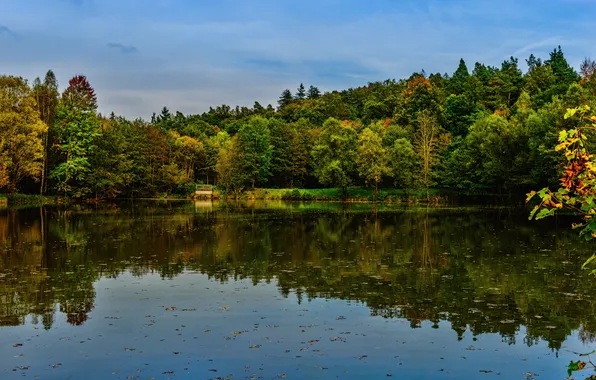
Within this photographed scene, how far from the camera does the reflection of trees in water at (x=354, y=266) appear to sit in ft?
41.2

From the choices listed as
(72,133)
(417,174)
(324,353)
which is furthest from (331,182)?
(324,353)

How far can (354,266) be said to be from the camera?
62.1 ft

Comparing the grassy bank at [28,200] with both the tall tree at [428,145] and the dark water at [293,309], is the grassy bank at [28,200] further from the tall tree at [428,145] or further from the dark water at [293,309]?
the tall tree at [428,145]

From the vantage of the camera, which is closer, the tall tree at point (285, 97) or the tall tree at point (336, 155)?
the tall tree at point (336, 155)

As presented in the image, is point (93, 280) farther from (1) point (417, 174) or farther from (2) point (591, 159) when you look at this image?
(1) point (417, 174)

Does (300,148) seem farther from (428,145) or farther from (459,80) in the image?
(459,80)

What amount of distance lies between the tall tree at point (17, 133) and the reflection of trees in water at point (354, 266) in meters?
24.7

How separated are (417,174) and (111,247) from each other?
50556mm

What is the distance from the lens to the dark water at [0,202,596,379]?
918cm

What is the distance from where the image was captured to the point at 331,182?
73.0 m

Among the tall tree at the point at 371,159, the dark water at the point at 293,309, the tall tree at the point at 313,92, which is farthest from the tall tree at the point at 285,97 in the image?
the dark water at the point at 293,309

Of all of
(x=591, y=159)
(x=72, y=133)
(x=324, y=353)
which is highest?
(x=72, y=133)

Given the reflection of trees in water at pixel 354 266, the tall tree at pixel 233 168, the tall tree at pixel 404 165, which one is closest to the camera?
the reflection of trees in water at pixel 354 266

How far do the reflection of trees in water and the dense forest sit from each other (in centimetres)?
2210
